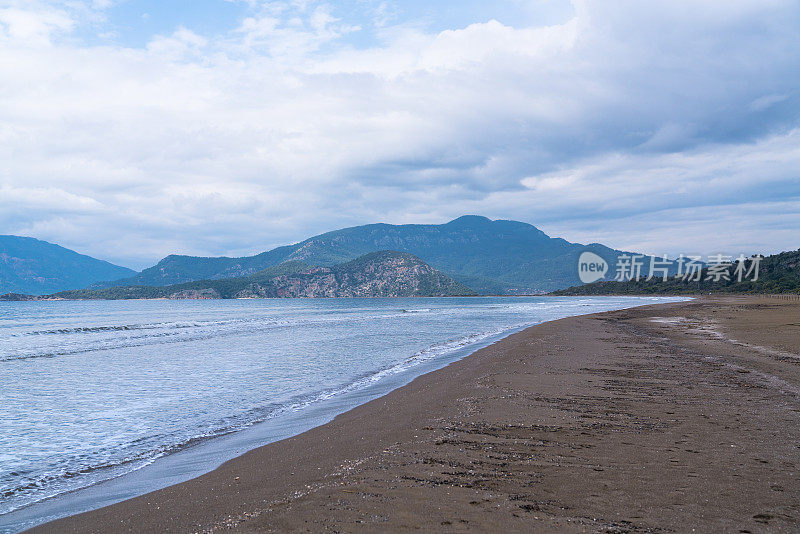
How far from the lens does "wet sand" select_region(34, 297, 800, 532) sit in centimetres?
473

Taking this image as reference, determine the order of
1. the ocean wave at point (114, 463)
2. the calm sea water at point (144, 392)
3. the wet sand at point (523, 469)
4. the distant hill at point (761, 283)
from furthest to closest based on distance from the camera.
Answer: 1. the distant hill at point (761, 283)
2. the calm sea water at point (144, 392)
3. the ocean wave at point (114, 463)
4. the wet sand at point (523, 469)

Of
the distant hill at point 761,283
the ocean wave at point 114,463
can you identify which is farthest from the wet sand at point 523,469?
the distant hill at point 761,283

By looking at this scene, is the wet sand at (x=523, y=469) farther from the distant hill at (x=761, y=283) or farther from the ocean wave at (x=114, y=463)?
the distant hill at (x=761, y=283)

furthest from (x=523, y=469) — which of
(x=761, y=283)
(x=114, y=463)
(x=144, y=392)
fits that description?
(x=761, y=283)

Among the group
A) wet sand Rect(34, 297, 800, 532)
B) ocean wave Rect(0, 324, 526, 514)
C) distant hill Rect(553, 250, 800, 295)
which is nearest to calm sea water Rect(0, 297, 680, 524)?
ocean wave Rect(0, 324, 526, 514)

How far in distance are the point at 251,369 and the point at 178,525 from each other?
1503 centimetres

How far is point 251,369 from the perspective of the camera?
772 inches

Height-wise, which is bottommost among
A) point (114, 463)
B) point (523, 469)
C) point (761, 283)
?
point (114, 463)

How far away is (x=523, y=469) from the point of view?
6156mm

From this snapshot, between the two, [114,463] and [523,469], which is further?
[114,463]

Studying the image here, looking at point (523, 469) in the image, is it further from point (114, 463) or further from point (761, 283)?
point (761, 283)

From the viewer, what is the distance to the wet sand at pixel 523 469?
4.73 meters

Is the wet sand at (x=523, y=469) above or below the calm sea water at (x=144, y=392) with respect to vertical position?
above

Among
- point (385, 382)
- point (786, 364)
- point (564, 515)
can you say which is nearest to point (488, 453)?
point (564, 515)
